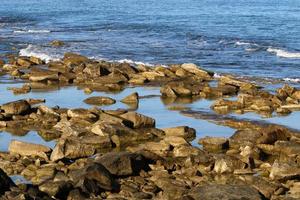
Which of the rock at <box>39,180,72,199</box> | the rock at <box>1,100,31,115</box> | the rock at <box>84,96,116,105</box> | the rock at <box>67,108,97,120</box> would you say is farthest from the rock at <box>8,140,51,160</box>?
the rock at <box>84,96,116,105</box>

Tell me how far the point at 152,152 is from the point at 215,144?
2.71 metres

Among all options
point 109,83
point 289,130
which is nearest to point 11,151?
point 289,130

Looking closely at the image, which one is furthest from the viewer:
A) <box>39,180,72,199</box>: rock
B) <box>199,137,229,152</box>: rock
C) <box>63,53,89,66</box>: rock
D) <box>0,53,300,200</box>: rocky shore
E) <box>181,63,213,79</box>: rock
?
<box>63,53,89,66</box>: rock

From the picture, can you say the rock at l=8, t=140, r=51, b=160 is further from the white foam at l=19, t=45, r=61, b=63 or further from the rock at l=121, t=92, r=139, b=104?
the white foam at l=19, t=45, r=61, b=63

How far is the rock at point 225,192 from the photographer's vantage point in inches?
791

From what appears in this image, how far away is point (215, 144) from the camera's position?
27219mm

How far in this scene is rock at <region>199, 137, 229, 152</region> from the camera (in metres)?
27.2

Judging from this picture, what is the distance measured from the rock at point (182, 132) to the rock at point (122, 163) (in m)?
4.95

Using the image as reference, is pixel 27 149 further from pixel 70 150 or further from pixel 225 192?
pixel 225 192

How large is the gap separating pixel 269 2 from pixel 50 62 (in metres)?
73.5

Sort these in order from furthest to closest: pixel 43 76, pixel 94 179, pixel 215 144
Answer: pixel 43 76 → pixel 215 144 → pixel 94 179

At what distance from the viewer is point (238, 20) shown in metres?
85.5

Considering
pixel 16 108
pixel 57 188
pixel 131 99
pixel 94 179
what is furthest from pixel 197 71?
pixel 57 188

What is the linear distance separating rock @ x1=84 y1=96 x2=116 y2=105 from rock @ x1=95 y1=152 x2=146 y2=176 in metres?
12.0
